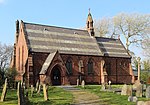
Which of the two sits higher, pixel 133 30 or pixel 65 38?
pixel 133 30

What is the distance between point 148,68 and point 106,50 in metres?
21.1

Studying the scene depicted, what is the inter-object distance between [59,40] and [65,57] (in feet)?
13.7

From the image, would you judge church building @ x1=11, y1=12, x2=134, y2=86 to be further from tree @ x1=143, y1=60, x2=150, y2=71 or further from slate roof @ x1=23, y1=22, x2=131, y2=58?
tree @ x1=143, y1=60, x2=150, y2=71

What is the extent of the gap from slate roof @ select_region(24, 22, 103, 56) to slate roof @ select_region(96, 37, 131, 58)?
247 cm

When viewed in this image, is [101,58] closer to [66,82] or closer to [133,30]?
[66,82]

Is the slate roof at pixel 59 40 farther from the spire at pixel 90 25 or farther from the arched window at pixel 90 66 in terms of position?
the arched window at pixel 90 66

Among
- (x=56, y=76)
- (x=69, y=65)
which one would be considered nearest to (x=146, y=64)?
(x=69, y=65)

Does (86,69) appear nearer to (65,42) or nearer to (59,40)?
(65,42)

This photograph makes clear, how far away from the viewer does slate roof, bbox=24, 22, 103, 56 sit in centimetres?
4528

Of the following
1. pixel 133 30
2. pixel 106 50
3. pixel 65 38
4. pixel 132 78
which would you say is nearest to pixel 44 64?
pixel 65 38

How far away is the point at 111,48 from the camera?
56344 millimetres

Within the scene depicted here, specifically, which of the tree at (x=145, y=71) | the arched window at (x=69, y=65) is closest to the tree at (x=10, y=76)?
the arched window at (x=69, y=65)

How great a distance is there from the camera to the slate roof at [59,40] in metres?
45.3

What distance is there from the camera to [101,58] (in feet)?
168
